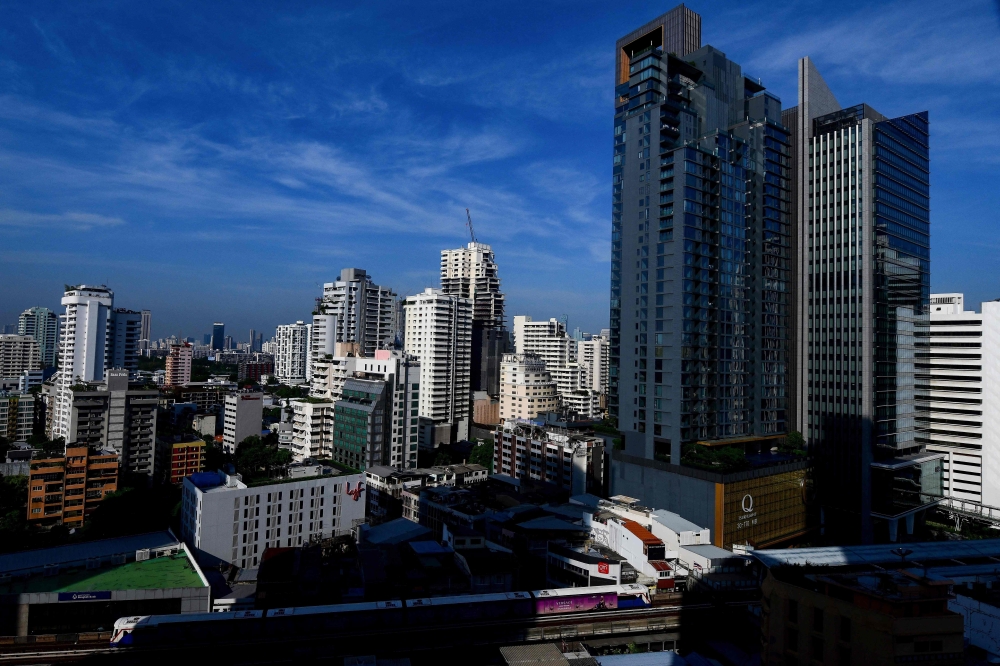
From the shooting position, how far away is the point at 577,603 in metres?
30.8

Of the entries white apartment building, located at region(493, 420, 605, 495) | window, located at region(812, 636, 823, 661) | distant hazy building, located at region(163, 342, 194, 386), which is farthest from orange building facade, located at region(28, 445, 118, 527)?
distant hazy building, located at region(163, 342, 194, 386)

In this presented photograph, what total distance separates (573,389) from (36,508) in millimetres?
79398

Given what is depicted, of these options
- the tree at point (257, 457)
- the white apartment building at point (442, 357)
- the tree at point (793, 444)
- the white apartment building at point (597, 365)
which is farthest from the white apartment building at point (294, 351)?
the tree at point (793, 444)

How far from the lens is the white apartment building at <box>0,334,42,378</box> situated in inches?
4929

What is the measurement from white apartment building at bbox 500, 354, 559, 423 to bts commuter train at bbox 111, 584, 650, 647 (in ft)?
187

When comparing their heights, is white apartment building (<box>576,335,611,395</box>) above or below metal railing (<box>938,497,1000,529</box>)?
above

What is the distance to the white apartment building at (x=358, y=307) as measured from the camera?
101 meters

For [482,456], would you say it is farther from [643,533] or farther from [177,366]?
[177,366]

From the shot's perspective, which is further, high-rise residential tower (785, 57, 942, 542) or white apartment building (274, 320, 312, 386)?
white apartment building (274, 320, 312, 386)

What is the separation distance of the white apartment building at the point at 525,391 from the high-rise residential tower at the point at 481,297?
11742 millimetres

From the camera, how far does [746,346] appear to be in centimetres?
5112

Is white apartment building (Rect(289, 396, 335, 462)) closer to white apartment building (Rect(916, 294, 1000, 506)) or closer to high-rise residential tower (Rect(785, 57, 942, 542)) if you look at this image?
high-rise residential tower (Rect(785, 57, 942, 542))

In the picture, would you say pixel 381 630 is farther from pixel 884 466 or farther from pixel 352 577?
pixel 884 466

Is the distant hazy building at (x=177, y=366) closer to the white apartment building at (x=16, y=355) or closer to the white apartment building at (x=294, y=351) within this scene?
the white apartment building at (x=16, y=355)
